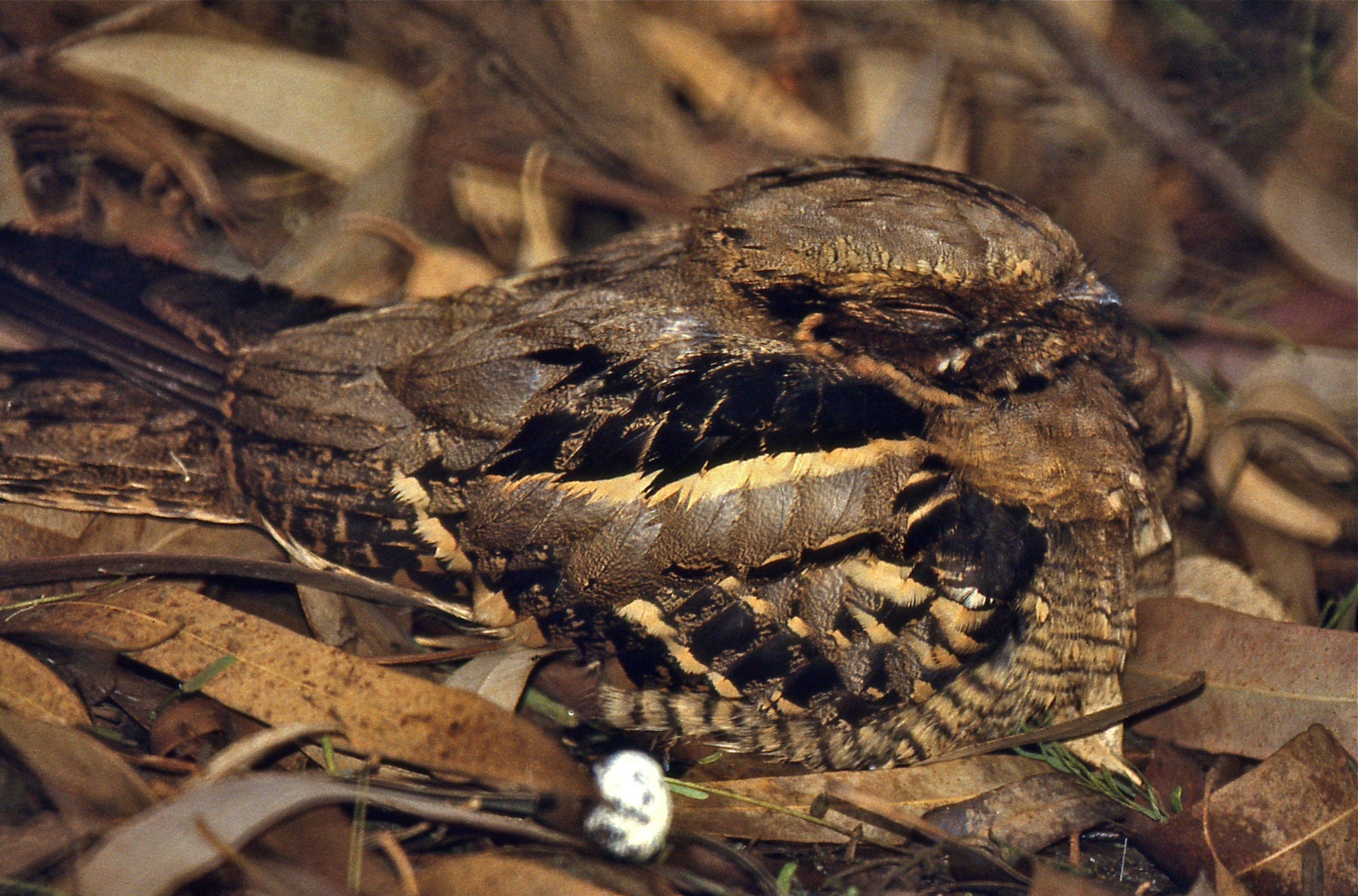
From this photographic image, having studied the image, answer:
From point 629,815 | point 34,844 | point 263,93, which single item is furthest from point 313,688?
point 263,93

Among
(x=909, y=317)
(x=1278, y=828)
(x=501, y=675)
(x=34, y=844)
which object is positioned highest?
(x=909, y=317)

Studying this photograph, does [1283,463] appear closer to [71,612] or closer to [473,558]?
[473,558]

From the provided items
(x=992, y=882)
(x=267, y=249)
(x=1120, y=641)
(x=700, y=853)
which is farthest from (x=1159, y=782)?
(x=267, y=249)

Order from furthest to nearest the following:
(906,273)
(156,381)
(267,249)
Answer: (267,249) → (156,381) → (906,273)

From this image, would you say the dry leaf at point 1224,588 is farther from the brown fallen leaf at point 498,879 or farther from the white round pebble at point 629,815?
the brown fallen leaf at point 498,879

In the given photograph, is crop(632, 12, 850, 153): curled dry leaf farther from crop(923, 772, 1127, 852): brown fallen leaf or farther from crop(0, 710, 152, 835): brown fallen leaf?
crop(0, 710, 152, 835): brown fallen leaf

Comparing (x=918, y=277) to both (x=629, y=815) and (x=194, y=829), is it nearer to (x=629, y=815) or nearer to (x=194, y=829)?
(x=629, y=815)

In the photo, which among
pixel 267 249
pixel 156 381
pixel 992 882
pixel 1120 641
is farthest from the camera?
pixel 267 249
